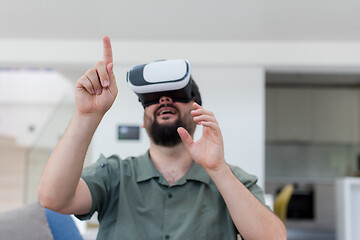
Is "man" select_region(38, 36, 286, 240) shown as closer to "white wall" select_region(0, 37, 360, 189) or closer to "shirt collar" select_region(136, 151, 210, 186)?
"shirt collar" select_region(136, 151, 210, 186)

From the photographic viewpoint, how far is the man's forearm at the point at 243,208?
46.9 inches

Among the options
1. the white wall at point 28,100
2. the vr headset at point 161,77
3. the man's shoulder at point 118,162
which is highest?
the white wall at point 28,100

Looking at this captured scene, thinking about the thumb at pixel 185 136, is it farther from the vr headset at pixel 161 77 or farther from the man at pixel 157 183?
the vr headset at pixel 161 77

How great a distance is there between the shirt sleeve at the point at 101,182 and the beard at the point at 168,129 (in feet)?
0.56

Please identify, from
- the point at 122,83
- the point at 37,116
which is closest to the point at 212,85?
the point at 122,83

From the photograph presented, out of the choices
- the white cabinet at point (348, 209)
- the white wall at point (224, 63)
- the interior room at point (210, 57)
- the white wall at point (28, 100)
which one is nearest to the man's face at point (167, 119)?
the interior room at point (210, 57)

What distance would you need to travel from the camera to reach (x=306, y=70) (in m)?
5.54

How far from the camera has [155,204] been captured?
4.48ft

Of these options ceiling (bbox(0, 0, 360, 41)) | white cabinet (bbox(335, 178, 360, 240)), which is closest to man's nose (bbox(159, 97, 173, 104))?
ceiling (bbox(0, 0, 360, 41))

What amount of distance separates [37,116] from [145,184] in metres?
8.37

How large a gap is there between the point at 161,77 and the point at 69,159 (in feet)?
1.17

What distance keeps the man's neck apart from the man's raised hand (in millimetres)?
357

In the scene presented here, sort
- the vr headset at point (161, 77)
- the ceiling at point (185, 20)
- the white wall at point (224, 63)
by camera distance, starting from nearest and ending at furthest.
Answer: the vr headset at point (161, 77), the ceiling at point (185, 20), the white wall at point (224, 63)

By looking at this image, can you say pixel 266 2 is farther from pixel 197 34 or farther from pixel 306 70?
pixel 306 70
